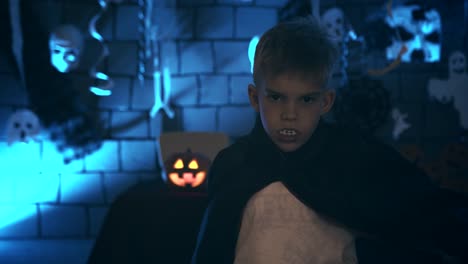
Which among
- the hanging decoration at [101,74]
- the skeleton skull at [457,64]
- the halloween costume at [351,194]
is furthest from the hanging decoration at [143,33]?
the skeleton skull at [457,64]

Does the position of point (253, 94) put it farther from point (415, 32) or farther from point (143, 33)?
point (415, 32)

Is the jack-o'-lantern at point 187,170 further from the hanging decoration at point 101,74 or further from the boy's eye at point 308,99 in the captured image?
the boy's eye at point 308,99

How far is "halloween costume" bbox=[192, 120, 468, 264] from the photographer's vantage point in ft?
3.14

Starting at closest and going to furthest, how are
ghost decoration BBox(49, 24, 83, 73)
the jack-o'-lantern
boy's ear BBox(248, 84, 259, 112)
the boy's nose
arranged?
the boy's nose < boy's ear BBox(248, 84, 259, 112) < the jack-o'-lantern < ghost decoration BBox(49, 24, 83, 73)

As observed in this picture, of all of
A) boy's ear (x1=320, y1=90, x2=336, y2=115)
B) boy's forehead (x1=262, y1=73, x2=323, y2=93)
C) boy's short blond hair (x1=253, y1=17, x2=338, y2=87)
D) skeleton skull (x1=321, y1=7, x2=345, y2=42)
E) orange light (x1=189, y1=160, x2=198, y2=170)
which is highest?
skeleton skull (x1=321, y1=7, x2=345, y2=42)

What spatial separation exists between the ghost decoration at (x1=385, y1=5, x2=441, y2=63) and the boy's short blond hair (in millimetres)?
1706

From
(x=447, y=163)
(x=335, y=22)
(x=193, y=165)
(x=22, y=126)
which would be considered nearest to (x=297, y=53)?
(x=193, y=165)

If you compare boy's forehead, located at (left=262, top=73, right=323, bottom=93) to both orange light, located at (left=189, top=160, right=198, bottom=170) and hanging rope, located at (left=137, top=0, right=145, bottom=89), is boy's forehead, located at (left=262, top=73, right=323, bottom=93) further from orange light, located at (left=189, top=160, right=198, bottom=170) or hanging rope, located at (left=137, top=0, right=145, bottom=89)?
hanging rope, located at (left=137, top=0, right=145, bottom=89)

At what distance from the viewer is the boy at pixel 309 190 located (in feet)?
3.07

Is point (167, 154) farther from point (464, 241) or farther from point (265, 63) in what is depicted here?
point (464, 241)

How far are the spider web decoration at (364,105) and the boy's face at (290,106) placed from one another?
1.58 meters

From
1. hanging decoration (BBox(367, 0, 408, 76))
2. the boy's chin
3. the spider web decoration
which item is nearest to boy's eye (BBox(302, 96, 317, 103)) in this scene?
the boy's chin

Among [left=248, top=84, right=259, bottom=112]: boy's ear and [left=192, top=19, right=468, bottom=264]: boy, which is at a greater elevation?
[left=248, top=84, right=259, bottom=112]: boy's ear

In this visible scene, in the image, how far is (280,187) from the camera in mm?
1025
